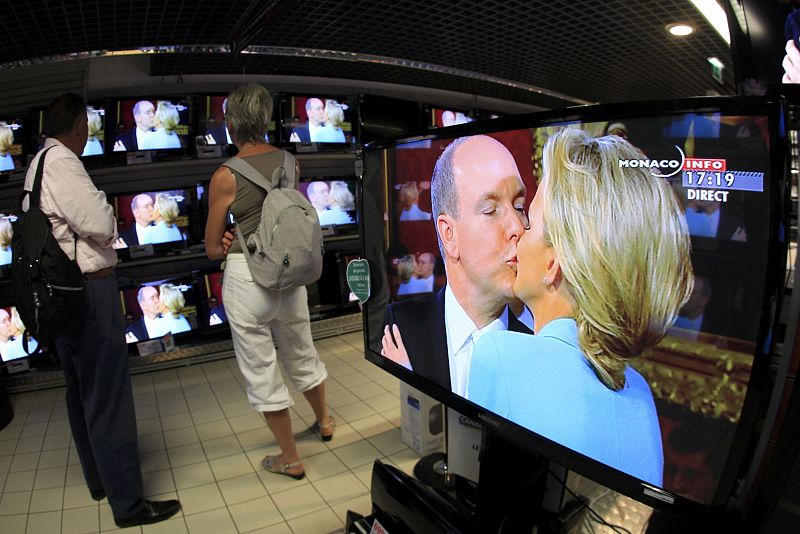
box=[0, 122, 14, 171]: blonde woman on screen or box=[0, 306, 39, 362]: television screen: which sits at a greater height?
box=[0, 122, 14, 171]: blonde woman on screen

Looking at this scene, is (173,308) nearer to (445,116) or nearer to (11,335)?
(11,335)

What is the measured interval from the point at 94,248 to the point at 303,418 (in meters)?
1.38

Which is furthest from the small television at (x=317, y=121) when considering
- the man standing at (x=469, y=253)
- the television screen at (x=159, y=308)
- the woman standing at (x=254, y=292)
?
the man standing at (x=469, y=253)

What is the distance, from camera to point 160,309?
3.22m

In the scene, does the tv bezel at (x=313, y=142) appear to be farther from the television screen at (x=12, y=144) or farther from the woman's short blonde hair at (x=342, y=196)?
the television screen at (x=12, y=144)

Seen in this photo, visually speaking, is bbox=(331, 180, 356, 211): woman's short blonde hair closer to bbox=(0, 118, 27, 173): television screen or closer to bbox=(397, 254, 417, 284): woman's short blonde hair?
bbox=(0, 118, 27, 173): television screen

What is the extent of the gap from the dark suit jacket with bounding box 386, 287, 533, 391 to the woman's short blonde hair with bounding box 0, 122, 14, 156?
2.77m

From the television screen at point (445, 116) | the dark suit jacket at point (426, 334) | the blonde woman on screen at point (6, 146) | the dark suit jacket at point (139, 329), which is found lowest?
the dark suit jacket at point (139, 329)

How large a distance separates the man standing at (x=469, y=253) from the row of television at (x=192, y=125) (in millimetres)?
1674

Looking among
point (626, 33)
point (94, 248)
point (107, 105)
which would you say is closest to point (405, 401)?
point (94, 248)

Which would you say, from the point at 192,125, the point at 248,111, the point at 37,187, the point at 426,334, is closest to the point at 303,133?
the point at 192,125

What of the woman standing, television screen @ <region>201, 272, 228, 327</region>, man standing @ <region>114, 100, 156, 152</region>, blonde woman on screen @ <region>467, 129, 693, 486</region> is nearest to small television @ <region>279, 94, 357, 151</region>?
man standing @ <region>114, 100, 156, 152</region>

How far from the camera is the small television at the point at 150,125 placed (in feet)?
10.1

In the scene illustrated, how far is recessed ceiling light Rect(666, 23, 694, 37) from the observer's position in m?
2.42
